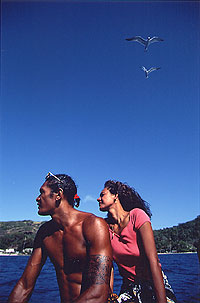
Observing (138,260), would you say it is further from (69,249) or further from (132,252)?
(69,249)

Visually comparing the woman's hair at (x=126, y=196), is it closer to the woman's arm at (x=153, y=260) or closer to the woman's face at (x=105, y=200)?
the woman's face at (x=105, y=200)

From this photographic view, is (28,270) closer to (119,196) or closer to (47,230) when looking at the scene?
(47,230)

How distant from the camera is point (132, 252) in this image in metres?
2.62

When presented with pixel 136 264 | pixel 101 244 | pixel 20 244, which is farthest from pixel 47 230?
pixel 20 244

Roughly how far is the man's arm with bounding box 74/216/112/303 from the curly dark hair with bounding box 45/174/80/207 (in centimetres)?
49

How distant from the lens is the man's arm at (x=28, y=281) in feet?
8.06

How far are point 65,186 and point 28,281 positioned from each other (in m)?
0.99

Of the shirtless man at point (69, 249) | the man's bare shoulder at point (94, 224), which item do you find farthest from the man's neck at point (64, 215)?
the man's bare shoulder at point (94, 224)

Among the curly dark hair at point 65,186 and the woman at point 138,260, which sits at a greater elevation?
the curly dark hair at point 65,186

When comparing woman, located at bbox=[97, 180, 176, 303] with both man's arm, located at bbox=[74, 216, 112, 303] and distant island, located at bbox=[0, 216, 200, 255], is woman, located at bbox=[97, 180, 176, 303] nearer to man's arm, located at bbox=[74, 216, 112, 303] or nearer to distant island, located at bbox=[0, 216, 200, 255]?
man's arm, located at bbox=[74, 216, 112, 303]

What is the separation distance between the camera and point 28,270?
8.52ft

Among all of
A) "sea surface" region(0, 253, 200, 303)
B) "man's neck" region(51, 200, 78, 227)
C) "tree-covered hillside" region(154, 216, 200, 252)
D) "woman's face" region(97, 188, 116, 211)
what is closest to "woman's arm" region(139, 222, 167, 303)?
"woman's face" region(97, 188, 116, 211)

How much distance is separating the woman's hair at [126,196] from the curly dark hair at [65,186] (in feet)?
1.78

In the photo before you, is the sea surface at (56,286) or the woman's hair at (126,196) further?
the sea surface at (56,286)
